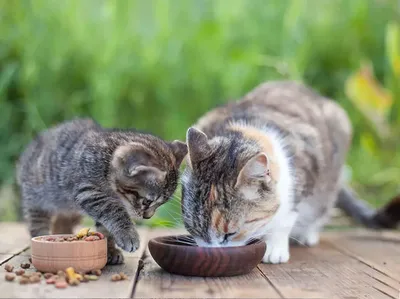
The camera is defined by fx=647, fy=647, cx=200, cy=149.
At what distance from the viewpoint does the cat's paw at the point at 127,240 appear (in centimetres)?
304

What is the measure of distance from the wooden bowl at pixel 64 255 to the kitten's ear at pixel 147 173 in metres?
0.37

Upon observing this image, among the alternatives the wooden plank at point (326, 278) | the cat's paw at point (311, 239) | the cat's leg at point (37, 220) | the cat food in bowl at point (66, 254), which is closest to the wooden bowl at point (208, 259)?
the wooden plank at point (326, 278)

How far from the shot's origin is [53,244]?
9.19 feet

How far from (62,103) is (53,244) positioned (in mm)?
3404

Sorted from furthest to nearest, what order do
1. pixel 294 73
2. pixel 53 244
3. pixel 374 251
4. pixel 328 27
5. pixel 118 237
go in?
pixel 328 27, pixel 294 73, pixel 374 251, pixel 118 237, pixel 53 244

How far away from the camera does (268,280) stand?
113 inches

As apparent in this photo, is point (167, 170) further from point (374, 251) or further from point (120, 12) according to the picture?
point (120, 12)

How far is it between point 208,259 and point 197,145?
1.93 feet

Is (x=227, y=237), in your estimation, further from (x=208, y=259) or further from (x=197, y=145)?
(x=197, y=145)

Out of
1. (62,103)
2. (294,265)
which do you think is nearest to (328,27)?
(62,103)

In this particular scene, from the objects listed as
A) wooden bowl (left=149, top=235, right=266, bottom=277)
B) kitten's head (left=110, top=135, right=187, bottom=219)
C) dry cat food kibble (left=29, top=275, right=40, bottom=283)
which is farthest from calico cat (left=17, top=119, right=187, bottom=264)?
dry cat food kibble (left=29, top=275, right=40, bottom=283)

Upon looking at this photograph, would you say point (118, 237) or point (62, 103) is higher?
point (62, 103)

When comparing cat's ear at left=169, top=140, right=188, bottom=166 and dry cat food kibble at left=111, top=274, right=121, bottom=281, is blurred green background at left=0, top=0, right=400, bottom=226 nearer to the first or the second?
cat's ear at left=169, top=140, right=188, bottom=166

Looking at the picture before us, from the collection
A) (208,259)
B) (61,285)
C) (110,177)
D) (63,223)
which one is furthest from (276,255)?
(63,223)
